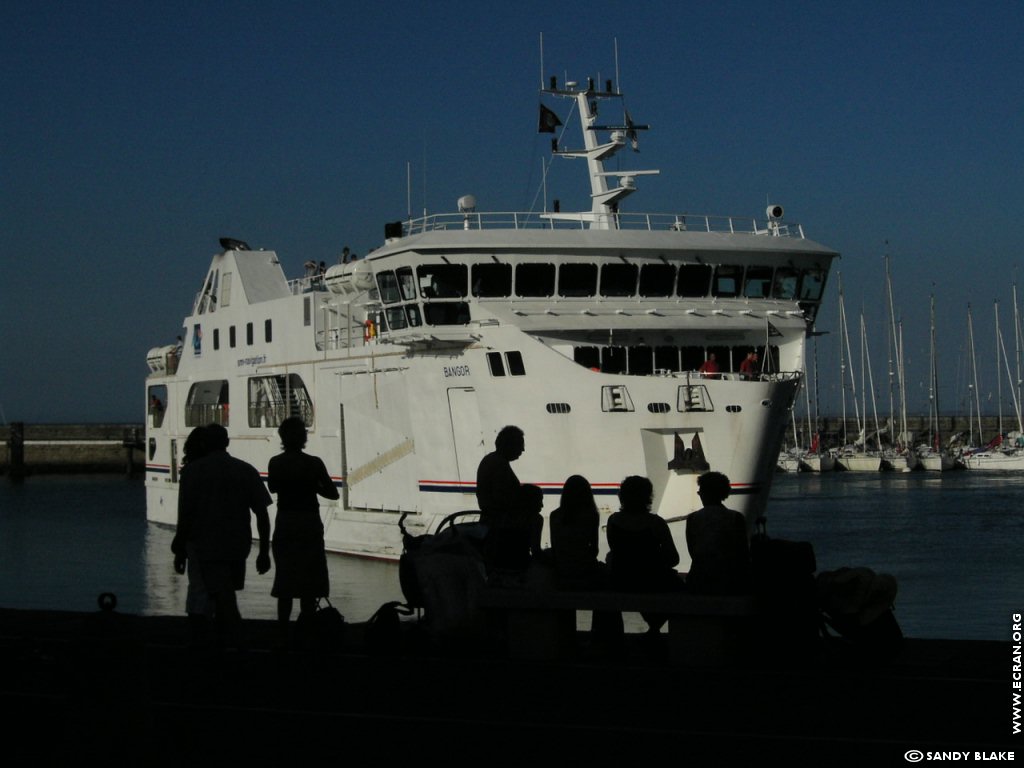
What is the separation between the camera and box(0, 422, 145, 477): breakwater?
298 ft

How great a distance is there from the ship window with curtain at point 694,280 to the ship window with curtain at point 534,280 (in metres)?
2.22

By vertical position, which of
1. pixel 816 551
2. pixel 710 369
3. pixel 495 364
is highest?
pixel 495 364

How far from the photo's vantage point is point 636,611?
10.7 metres

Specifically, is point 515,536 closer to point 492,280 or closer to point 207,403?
point 492,280

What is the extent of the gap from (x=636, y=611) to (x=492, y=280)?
15.5 meters

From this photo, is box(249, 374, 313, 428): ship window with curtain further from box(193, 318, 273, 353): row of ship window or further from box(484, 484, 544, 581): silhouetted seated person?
box(484, 484, 544, 581): silhouetted seated person

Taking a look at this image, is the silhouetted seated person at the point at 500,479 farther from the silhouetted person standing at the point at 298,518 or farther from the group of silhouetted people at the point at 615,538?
the silhouetted person standing at the point at 298,518

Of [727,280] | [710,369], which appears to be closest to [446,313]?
[710,369]

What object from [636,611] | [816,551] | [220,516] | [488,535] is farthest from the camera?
[816,551]

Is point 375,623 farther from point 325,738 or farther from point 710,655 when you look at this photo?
point 325,738

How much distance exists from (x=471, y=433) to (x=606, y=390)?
9.40 feet

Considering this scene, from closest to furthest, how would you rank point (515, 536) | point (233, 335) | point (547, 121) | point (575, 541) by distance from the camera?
1. point (575, 541)
2. point (515, 536)
3. point (547, 121)
4. point (233, 335)

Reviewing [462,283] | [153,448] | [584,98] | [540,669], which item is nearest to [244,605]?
[462,283]

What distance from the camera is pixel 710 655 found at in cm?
1096
